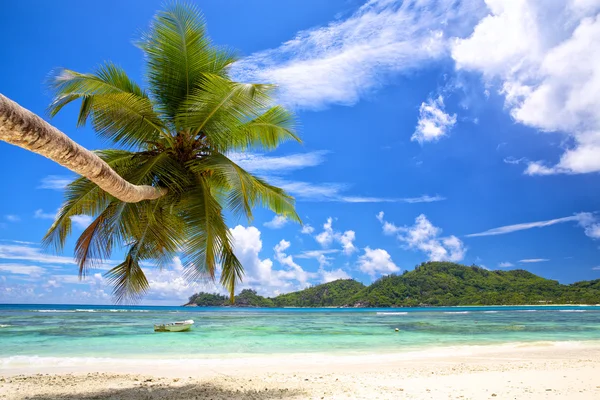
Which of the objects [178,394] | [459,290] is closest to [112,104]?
[178,394]

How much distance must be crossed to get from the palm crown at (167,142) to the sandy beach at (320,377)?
2.13 m

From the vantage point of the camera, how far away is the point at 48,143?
376 centimetres

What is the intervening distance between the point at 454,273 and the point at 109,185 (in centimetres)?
8950

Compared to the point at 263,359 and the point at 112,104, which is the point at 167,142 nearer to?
the point at 112,104

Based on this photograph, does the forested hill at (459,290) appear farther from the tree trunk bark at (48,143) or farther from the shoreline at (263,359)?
the tree trunk bark at (48,143)

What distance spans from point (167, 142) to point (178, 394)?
4300 mm

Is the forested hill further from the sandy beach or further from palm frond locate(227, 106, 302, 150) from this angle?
palm frond locate(227, 106, 302, 150)

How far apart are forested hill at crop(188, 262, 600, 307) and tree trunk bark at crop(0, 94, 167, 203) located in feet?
257

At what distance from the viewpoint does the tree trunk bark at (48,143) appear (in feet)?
10.6

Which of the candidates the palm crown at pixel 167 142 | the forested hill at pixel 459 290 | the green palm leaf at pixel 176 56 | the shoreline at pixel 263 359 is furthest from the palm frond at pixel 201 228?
the forested hill at pixel 459 290

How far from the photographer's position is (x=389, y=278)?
88562 millimetres

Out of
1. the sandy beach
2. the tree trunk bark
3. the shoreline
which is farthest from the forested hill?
the tree trunk bark

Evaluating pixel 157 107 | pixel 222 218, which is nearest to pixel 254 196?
pixel 222 218

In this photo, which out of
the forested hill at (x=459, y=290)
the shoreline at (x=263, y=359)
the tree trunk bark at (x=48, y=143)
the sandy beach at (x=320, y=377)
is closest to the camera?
the tree trunk bark at (x=48, y=143)
